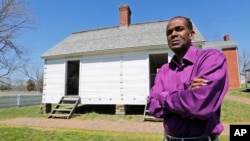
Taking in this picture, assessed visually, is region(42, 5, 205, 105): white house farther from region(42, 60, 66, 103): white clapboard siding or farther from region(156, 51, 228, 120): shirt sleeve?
region(156, 51, 228, 120): shirt sleeve

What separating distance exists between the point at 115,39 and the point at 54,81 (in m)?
4.33

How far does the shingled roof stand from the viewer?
1175 centimetres

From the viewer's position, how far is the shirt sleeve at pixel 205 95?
1.27 meters

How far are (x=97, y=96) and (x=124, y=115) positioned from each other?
6.30 feet

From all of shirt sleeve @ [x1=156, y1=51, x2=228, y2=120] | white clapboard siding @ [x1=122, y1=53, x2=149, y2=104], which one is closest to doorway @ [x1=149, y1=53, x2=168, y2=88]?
white clapboard siding @ [x1=122, y1=53, x2=149, y2=104]

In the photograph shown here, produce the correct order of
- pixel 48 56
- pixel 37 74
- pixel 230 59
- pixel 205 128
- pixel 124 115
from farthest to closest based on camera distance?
pixel 37 74 < pixel 230 59 < pixel 48 56 < pixel 124 115 < pixel 205 128

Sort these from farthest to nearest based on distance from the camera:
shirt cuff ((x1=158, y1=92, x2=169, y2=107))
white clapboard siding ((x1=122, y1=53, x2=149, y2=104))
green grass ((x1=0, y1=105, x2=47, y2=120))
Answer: green grass ((x1=0, y1=105, x2=47, y2=120)) < white clapboard siding ((x1=122, y1=53, x2=149, y2=104)) < shirt cuff ((x1=158, y1=92, x2=169, y2=107))

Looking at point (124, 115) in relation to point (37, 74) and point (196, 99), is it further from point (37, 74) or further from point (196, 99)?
point (37, 74)

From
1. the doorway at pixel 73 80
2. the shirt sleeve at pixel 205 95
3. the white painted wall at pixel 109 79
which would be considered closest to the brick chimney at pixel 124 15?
the white painted wall at pixel 109 79

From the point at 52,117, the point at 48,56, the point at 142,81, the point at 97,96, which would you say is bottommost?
the point at 52,117

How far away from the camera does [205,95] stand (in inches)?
49.9

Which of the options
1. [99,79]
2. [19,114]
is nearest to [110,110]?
[99,79]

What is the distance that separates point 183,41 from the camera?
160cm

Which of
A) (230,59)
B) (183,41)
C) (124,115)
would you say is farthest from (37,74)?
(183,41)
